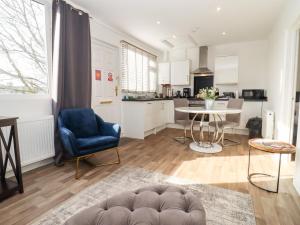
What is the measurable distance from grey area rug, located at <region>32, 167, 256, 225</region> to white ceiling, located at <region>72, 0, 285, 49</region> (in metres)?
2.63

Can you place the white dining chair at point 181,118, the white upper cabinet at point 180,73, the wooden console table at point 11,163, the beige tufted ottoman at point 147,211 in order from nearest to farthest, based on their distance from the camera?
the beige tufted ottoman at point 147,211
the wooden console table at point 11,163
the white dining chair at point 181,118
the white upper cabinet at point 180,73

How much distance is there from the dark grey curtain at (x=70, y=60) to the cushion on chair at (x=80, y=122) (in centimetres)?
16

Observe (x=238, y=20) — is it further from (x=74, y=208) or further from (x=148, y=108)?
(x=74, y=208)

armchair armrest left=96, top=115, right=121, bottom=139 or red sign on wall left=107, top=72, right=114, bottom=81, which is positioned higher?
red sign on wall left=107, top=72, right=114, bottom=81

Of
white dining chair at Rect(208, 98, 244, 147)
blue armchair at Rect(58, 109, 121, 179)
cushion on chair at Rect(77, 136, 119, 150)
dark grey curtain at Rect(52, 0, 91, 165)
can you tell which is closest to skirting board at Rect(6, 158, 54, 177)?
dark grey curtain at Rect(52, 0, 91, 165)

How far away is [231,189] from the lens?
1.96 meters

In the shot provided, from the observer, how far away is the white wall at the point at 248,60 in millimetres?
4707

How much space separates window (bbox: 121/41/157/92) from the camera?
14.2ft

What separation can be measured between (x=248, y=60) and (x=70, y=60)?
15.0 ft

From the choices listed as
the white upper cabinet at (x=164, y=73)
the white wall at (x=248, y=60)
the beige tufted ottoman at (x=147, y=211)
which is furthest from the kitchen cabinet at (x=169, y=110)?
the beige tufted ottoman at (x=147, y=211)

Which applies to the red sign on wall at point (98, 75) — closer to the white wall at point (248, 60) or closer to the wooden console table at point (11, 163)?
the wooden console table at point (11, 163)

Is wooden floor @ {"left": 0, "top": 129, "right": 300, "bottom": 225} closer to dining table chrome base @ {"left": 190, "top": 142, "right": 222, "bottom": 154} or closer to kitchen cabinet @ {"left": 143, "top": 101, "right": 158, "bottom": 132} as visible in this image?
dining table chrome base @ {"left": 190, "top": 142, "right": 222, "bottom": 154}

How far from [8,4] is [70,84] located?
119 cm

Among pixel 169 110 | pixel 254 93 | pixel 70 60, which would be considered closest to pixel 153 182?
pixel 70 60
